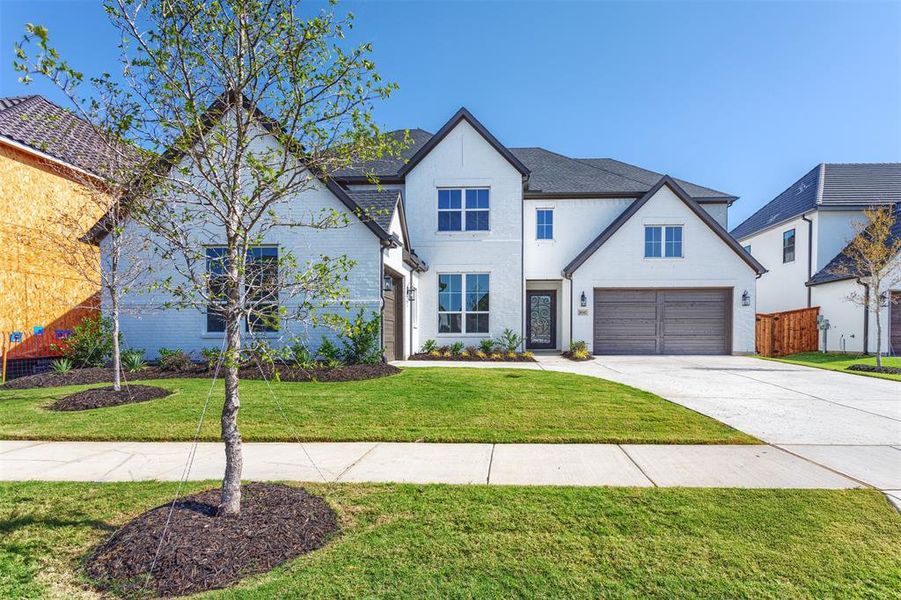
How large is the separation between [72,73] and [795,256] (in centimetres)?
2599

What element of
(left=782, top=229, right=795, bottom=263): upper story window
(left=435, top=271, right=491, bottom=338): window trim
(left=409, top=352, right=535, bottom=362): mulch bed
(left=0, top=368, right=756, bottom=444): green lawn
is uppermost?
(left=782, top=229, right=795, bottom=263): upper story window

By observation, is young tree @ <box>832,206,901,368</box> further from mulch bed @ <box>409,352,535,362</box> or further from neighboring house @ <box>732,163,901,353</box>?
mulch bed @ <box>409,352,535,362</box>

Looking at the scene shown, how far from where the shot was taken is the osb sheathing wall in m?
11.2

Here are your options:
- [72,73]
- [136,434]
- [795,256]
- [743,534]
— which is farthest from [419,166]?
[795,256]

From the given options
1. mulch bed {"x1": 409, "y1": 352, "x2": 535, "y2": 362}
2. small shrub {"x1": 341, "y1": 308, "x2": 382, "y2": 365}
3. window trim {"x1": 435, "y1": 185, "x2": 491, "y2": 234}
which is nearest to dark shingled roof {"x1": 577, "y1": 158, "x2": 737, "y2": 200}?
window trim {"x1": 435, "y1": 185, "x2": 491, "y2": 234}

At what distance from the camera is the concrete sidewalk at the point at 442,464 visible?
4266mm

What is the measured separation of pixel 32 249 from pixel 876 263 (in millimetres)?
23398

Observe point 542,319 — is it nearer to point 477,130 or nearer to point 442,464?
point 477,130

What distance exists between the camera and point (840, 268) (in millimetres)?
17344

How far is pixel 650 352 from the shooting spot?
16.7m

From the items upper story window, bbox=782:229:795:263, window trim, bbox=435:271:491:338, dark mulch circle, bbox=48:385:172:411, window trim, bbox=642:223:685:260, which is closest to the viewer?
dark mulch circle, bbox=48:385:172:411

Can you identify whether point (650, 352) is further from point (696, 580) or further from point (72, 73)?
point (72, 73)

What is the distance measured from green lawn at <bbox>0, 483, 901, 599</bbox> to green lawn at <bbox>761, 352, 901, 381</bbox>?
36.2 ft

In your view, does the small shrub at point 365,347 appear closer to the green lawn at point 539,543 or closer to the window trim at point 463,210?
the window trim at point 463,210
